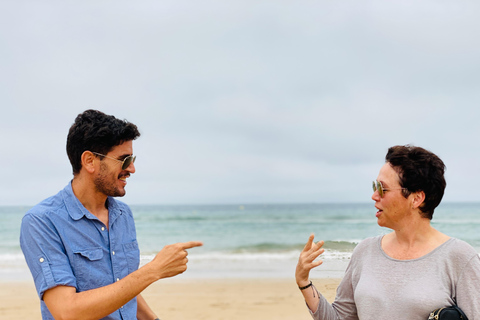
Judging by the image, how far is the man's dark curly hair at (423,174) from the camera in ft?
8.71

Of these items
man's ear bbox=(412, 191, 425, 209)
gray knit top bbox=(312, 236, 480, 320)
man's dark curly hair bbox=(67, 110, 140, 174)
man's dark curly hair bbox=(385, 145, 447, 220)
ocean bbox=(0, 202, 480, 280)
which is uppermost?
man's dark curly hair bbox=(67, 110, 140, 174)

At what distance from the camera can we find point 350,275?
2.95m

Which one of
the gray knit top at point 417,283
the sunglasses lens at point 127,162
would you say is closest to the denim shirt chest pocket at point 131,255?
the sunglasses lens at point 127,162

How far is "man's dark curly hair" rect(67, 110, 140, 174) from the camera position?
278 cm

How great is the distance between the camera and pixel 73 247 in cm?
264

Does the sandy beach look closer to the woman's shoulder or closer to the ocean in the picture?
the ocean

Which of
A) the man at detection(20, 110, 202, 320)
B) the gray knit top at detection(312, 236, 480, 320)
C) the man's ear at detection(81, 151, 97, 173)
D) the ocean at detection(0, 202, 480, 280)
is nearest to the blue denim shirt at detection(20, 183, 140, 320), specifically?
the man at detection(20, 110, 202, 320)

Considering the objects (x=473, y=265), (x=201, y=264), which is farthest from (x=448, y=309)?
(x=201, y=264)

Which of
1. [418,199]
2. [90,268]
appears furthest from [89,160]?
[418,199]

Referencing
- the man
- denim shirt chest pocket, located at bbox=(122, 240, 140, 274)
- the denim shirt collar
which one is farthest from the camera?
denim shirt chest pocket, located at bbox=(122, 240, 140, 274)

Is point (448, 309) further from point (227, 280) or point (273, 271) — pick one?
point (273, 271)

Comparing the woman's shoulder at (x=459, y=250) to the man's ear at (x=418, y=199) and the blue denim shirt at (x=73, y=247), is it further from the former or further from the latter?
the blue denim shirt at (x=73, y=247)

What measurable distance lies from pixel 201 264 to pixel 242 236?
34.5 feet

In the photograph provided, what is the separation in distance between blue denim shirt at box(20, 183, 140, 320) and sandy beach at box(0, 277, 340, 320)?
20.3ft
